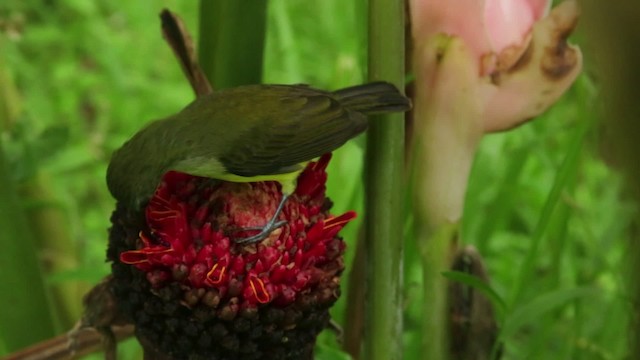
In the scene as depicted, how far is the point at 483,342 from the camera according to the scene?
0.46m

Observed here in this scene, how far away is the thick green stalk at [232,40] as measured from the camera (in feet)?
1.53

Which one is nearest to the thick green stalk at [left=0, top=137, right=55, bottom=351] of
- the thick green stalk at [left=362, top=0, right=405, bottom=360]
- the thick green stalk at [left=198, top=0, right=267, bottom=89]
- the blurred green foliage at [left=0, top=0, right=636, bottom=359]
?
the blurred green foliage at [left=0, top=0, right=636, bottom=359]

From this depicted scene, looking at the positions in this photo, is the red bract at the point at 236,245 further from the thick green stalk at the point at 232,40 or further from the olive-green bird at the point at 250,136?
the thick green stalk at the point at 232,40

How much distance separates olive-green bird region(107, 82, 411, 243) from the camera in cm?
35

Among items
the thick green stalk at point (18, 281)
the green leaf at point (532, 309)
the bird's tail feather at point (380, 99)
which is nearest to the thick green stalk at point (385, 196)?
the bird's tail feather at point (380, 99)

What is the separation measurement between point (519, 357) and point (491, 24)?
1.58 feet

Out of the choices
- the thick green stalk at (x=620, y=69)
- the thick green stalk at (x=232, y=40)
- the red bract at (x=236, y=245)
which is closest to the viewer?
the thick green stalk at (x=620, y=69)

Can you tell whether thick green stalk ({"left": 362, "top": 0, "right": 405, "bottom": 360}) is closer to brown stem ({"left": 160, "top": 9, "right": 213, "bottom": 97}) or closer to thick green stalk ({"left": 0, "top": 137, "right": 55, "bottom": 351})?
brown stem ({"left": 160, "top": 9, "right": 213, "bottom": 97})

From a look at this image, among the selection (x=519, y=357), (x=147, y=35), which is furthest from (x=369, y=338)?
(x=147, y=35)

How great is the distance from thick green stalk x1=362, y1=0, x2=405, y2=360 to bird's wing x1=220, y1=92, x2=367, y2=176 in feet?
0.06

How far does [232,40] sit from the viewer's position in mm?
471

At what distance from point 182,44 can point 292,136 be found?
3.4 inches

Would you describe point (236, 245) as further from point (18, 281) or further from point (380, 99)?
point (18, 281)

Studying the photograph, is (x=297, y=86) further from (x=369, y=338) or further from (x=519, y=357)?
(x=519, y=357)
